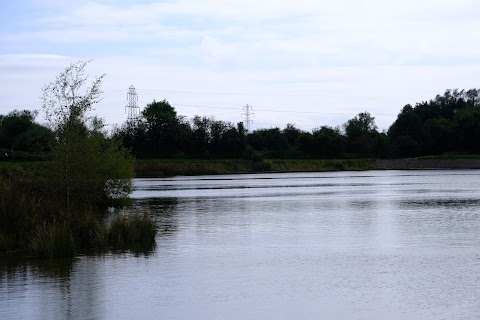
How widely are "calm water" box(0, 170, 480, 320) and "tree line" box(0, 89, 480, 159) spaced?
87709 millimetres

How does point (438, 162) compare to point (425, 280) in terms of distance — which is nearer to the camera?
point (425, 280)

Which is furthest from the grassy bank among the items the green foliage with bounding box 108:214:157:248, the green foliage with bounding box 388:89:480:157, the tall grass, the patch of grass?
the patch of grass

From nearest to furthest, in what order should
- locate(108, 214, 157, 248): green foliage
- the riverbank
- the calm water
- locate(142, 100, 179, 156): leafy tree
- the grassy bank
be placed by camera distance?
the calm water → locate(108, 214, 157, 248): green foliage → the grassy bank → the riverbank → locate(142, 100, 179, 156): leafy tree

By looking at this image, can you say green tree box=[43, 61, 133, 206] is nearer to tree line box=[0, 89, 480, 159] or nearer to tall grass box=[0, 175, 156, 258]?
tall grass box=[0, 175, 156, 258]

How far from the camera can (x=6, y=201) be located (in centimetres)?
2623

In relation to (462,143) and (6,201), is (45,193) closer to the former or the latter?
(6,201)

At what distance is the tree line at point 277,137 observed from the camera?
447 feet

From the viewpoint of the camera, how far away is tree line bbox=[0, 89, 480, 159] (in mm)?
136375

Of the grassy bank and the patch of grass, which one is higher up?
the grassy bank

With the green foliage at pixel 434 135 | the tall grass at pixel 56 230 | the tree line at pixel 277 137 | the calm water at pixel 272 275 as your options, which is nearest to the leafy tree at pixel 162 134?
the tree line at pixel 277 137

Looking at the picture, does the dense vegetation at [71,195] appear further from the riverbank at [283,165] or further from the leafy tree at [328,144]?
the leafy tree at [328,144]

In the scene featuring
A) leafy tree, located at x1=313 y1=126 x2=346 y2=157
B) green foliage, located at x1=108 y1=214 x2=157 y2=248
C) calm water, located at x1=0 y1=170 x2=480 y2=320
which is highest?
leafy tree, located at x1=313 y1=126 x2=346 y2=157

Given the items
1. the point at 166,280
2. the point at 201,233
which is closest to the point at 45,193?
the point at 201,233

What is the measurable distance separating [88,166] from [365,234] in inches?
578
